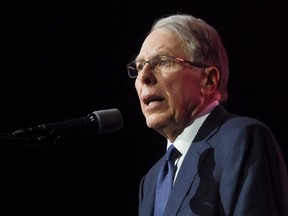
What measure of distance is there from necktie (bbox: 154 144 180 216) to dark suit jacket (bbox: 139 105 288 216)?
0.52ft

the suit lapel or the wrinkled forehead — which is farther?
the wrinkled forehead

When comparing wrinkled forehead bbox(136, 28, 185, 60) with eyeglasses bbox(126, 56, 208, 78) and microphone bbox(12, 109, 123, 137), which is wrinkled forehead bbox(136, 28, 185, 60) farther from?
microphone bbox(12, 109, 123, 137)

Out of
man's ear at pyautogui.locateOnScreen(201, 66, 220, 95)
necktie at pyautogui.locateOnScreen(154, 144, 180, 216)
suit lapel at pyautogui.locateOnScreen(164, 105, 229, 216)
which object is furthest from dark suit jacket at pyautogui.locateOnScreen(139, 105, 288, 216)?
man's ear at pyautogui.locateOnScreen(201, 66, 220, 95)

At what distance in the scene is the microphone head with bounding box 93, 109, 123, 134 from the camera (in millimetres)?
2064

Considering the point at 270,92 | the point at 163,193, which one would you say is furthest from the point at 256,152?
the point at 270,92

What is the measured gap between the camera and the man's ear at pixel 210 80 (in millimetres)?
2619

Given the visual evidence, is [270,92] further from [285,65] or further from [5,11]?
[5,11]

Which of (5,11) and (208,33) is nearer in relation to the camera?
(208,33)

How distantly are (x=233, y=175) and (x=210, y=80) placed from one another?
0.78m

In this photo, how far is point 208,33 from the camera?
2633 millimetres

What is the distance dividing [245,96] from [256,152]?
253cm

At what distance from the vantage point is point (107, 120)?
2.10m

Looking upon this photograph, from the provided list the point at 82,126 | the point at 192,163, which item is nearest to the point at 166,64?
the point at 192,163

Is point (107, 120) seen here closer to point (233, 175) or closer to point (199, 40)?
point (233, 175)
